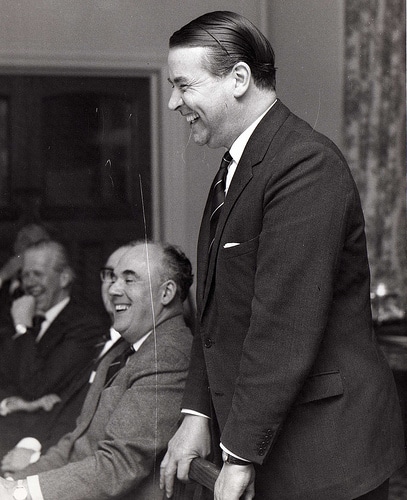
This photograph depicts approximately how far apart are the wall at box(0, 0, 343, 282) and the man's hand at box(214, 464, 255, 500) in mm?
834

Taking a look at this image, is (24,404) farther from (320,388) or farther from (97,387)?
(320,388)

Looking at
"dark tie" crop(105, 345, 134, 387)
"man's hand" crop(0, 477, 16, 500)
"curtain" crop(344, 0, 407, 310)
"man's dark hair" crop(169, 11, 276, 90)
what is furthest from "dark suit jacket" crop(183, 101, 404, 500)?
"curtain" crop(344, 0, 407, 310)

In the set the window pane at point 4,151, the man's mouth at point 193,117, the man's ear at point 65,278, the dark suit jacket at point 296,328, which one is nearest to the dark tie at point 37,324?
the man's ear at point 65,278

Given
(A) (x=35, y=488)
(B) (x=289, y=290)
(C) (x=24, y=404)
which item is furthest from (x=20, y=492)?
(B) (x=289, y=290)

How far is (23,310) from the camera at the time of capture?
288 cm

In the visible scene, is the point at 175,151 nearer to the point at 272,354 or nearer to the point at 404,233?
the point at 272,354

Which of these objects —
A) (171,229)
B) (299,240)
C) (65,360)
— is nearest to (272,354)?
(299,240)

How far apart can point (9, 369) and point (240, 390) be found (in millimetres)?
1172

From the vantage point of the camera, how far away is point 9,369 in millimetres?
2789

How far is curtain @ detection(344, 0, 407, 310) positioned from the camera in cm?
286

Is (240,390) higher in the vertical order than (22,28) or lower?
lower

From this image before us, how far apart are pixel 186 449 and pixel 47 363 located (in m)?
0.82

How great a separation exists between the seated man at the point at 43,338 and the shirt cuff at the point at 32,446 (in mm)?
25

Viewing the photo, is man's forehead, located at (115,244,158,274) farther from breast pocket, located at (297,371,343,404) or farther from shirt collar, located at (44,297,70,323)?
breast pocket, located at (297,371,343,404)
